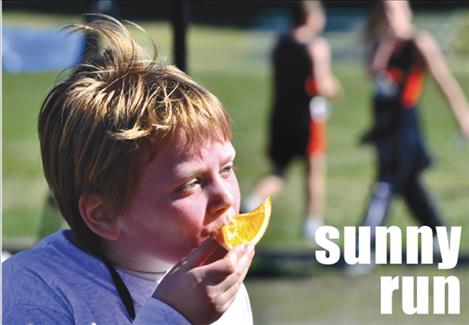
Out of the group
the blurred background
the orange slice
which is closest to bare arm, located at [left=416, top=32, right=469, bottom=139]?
Result: the blurred background

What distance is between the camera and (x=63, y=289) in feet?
5.66

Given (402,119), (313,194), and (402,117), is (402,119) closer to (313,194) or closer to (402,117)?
(402,117)

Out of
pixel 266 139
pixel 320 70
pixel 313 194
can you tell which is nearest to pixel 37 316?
pixel 320 70

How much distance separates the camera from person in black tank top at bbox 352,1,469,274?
25.1 feet

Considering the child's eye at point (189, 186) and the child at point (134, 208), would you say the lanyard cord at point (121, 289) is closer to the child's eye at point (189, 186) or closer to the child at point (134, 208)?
the child at point (134, 208)

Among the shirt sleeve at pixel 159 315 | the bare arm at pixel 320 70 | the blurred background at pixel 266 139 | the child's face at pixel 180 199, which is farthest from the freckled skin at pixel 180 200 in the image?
the bare arm at pixel 320 70

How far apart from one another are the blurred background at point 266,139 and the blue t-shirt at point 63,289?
1.01 ft

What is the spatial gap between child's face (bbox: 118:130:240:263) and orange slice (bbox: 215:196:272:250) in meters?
0.02

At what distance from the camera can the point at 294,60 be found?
866 cm

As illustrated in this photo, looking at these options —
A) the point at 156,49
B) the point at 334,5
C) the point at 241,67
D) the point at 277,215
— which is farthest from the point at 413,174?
the point at 334,5

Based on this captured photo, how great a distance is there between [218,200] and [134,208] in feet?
0.41

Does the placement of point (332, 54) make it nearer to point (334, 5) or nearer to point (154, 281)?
point (334, 5)

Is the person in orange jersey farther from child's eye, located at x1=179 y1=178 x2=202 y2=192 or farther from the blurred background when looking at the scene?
child's eye, located at x1=179 y1=178 x2=202 y2=192

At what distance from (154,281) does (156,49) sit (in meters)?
0.38
